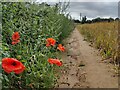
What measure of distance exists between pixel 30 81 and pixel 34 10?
10.9 ft

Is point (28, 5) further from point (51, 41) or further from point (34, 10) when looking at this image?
point (51, 41)

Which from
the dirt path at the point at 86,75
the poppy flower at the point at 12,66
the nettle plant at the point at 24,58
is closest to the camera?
the poppy flower at the point at 12,66

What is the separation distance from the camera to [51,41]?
3.57 m

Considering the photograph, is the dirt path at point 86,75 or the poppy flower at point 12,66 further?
the dirt path at point 86,75

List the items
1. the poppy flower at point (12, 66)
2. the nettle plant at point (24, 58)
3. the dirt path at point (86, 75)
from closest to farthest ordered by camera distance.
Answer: the poppy flower at point (12, 66)
the nettle plant at point (24, 58)
the dirt path at point (86, 75)

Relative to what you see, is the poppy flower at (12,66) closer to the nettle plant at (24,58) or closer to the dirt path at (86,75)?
the nettle plant at (24,58)

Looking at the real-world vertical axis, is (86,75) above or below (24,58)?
below

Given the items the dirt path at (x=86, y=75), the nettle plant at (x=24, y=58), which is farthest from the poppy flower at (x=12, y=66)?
the dirt path at (x=86, y=75)

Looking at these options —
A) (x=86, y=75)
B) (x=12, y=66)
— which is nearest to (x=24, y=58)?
(x=12, y=66)

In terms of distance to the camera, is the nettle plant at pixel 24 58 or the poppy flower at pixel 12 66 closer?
the poppy flower at pixel 12 66

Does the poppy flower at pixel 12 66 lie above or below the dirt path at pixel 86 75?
above

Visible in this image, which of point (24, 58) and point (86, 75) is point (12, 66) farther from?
point (86, 75)

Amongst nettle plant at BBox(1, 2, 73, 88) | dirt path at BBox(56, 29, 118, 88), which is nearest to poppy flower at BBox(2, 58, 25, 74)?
nettle plant at BBox(1, 2, 73, 88)

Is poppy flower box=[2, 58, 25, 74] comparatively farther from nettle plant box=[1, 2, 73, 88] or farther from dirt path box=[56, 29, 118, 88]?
dirt path box=[56, 29, 118, 88]
